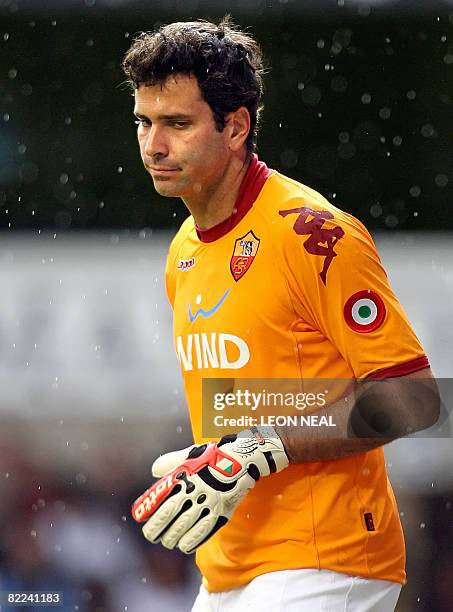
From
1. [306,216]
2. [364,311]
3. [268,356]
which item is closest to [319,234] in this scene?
[306,216]

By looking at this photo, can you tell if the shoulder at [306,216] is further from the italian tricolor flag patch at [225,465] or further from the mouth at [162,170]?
the italian tricolor flag patch at [225,465]

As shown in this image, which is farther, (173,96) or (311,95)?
(311,95)

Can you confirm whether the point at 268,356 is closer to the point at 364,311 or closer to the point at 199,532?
the point at 364,311

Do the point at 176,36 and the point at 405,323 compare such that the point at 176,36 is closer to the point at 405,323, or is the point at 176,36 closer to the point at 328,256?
the point at 328,256

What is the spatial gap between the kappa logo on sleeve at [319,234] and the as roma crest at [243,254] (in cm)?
14

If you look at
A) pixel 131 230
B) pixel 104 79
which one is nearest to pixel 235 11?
pixel 104 79

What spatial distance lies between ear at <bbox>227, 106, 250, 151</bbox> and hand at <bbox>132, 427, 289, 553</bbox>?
78 cm

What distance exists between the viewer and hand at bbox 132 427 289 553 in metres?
2.66

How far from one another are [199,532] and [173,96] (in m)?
1.06

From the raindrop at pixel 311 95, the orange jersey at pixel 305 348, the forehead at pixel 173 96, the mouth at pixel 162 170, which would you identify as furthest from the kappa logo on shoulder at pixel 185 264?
the raindrop at pixel 311 95

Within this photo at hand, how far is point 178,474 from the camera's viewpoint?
8.86 feet

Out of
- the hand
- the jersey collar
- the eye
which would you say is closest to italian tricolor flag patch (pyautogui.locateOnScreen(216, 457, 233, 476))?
the hand

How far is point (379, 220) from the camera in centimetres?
812

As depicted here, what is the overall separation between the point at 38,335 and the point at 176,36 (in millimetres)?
4138
